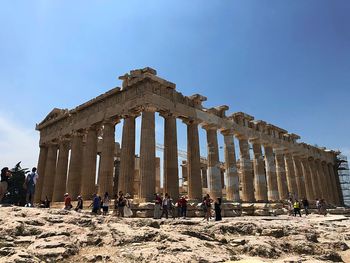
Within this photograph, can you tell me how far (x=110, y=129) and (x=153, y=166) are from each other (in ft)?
21.8

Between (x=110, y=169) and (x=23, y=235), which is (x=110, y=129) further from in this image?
(x=23, y=235)

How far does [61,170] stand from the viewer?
32281mm

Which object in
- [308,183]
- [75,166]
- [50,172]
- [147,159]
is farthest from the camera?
[308,183]

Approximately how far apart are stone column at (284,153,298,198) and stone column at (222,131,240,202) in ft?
39.9

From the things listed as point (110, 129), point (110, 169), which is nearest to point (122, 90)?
point (110, 129)

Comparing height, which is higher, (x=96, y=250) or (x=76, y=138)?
(x=76, y=138)

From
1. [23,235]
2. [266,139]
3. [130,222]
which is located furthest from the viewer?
[266,139]

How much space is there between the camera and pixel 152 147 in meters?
23.6

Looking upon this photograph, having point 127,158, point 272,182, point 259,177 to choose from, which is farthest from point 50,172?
point 272,182

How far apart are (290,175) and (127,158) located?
24313mm

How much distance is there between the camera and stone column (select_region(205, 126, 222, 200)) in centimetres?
2872

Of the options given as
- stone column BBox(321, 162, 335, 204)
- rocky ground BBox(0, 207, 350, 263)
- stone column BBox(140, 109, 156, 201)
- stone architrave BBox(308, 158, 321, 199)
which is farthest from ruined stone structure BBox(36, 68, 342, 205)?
rocky ground BBox(0, 207, 350, 263)

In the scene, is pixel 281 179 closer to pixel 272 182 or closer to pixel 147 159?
pixel 272 182

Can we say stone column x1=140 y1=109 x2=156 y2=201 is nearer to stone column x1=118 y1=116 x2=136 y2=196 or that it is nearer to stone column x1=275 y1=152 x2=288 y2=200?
stone column x1=118 y1=116 x2=136 y2=196
